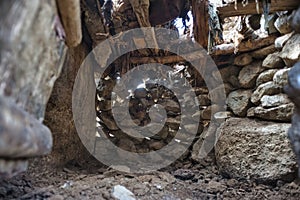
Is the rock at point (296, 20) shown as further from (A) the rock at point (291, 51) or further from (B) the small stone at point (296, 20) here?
(A) the rock at point (291, 51)

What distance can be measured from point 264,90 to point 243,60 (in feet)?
1.08

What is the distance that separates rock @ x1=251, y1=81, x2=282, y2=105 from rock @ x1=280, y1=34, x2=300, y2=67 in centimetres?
17

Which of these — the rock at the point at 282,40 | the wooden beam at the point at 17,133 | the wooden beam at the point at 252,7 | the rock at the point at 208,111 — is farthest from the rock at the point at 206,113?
the wooden beam at the point at 17,133

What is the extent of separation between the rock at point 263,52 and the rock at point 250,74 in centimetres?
5

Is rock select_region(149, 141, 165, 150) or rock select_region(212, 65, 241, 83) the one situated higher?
rock select_region(212, 65, 241, 83)

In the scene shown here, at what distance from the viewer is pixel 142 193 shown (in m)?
1.50

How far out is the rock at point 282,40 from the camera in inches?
63.5

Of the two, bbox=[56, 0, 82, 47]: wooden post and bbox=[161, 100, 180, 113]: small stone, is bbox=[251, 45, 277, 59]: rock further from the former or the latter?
bbox=[56, 0, 82, 47]: wooden post

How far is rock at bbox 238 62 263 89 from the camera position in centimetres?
192

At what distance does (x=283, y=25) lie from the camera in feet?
5.33

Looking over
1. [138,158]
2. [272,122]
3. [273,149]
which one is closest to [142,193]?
[138,158]

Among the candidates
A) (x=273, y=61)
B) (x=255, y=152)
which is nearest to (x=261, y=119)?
(x=255, y=152)

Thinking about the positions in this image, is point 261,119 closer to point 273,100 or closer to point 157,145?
point 273,100

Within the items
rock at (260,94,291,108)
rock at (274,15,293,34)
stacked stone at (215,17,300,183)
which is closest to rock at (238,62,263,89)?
stacked stone at (215,17,300,183)
